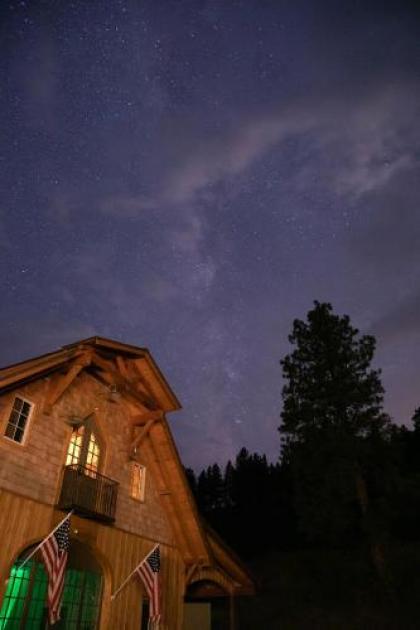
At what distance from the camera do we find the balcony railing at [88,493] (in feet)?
40.4

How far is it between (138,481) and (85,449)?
120 inches

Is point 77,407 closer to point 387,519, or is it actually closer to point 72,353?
point 72,353

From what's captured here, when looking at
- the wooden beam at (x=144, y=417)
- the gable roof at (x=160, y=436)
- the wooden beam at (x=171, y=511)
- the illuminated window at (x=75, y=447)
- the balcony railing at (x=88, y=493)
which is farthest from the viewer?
the wooden beam at (x=171, y=511)

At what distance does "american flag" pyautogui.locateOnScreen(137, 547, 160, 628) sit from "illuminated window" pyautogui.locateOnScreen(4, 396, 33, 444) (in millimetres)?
5427

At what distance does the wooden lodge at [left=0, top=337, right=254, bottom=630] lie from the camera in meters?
11.4

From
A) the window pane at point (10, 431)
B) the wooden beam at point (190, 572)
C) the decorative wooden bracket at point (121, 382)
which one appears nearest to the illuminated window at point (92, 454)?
the decorative wooden bracket at point (121, 382)

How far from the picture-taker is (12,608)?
1098 centimetres

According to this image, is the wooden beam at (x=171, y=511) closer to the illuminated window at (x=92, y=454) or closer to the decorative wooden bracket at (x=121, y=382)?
the decorative wooden bracket at (x=121, y=382)

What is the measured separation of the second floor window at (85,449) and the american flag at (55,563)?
2274mm

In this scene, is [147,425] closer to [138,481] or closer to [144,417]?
[144,417]

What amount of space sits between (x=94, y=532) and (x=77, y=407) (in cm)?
374

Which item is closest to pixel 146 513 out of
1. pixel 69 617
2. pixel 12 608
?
pixel 69 617

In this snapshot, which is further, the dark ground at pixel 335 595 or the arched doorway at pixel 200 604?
the dark ground at pixel 335 595

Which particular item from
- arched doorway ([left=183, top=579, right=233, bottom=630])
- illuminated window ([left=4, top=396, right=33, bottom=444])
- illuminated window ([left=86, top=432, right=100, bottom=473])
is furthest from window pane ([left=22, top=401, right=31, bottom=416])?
arched doorway ([left=183, top=579, right=233, bottom=630])
